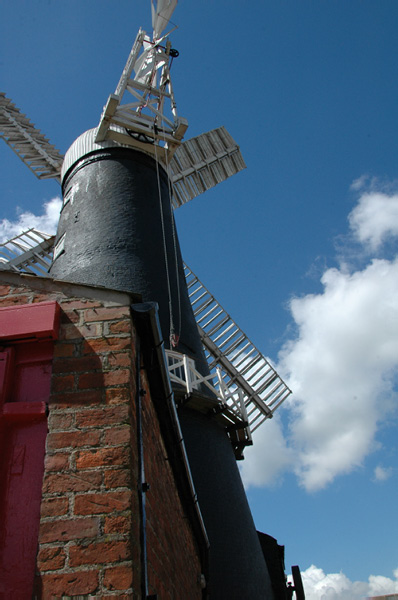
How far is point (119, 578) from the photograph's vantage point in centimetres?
193

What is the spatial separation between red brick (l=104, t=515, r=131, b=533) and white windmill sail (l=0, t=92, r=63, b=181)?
36.4ft

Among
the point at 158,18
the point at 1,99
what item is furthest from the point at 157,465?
the point at 1,99

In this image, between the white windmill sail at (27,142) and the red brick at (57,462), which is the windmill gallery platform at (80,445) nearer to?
the red brick at (57,462)

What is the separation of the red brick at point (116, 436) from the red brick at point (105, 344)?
41 cm

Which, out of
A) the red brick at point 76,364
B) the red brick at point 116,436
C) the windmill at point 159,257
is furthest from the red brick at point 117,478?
the windmill at point 159,257

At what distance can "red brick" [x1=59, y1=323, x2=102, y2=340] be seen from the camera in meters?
2.59

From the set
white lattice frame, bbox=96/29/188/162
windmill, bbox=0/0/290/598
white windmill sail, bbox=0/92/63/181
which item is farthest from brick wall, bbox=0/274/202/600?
white windmill sail, bbox=0/92/63/181

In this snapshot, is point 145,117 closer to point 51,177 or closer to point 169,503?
point 51,177

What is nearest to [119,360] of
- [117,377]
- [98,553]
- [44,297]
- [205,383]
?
[117,377]

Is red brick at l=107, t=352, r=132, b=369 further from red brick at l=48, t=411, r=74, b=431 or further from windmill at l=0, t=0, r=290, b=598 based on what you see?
windmill at l=0, t=0, r=290, b=598

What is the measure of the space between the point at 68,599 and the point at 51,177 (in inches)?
446

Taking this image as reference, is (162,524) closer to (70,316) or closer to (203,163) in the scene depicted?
(70,316)

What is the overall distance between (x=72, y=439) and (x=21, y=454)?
0.25 metres

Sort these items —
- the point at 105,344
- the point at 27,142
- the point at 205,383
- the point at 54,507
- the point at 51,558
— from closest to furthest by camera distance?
the point at 51,558, the point at 54,507, the point at 105,344, the point at 205,383, the point at 27,142
